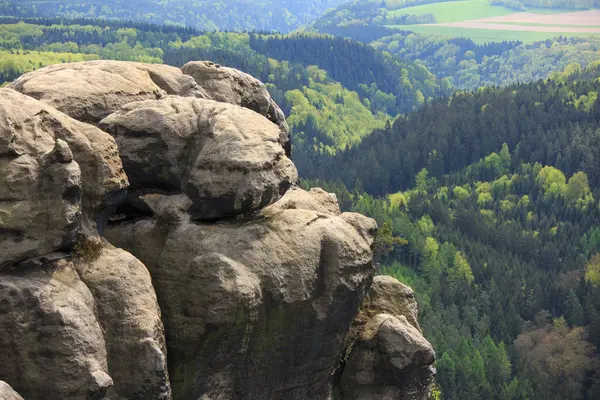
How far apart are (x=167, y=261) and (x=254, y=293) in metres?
3.39

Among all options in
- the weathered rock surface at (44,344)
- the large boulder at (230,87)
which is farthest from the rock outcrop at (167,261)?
the large boulder at (230,87)

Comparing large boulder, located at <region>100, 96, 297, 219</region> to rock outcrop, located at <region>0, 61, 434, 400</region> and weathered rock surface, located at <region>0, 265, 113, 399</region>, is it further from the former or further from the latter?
weathered rock surface, located at <region>0, 265, 113, 399</region>

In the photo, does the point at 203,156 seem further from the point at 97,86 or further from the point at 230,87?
the point at 230,87

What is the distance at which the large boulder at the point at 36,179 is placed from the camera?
29469 millimetres

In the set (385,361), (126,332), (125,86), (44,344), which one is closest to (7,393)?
(44,344)

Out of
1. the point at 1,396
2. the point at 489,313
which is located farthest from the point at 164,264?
the point at 489,313

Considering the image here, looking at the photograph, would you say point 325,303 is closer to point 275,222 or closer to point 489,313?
point 275,222

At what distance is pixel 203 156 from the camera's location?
34.9 meters

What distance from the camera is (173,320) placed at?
33812mm

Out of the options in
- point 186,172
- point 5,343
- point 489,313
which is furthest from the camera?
point 489,313

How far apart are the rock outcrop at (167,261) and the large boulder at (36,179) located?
1.8 inches

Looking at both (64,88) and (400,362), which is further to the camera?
(400,362)

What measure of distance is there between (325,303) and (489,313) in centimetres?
14539

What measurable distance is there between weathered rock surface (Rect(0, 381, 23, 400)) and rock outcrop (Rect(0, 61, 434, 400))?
79mm
